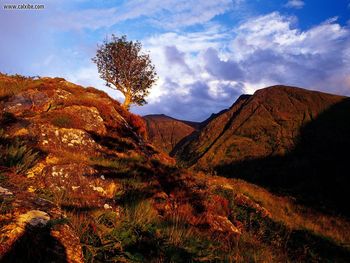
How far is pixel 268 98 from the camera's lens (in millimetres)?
97750

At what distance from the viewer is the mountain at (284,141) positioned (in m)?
59.3

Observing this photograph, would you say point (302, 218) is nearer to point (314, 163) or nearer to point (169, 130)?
point (314, 163)

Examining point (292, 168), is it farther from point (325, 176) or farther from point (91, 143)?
point (91, 143)

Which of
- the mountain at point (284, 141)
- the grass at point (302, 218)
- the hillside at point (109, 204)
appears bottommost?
the grass at point (302, 218)

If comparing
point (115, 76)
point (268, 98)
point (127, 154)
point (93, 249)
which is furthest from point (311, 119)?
point (93, 249)

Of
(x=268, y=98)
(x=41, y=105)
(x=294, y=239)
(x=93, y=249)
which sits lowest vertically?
(x=294, y=239)

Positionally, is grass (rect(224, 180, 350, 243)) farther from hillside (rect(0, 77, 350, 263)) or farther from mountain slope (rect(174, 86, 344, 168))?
mountain slope (rect(174, 86, 344, 168))

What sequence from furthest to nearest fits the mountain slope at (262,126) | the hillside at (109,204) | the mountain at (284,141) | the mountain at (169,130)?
1. the mountain at (169,130)
2. the mountain slope at (262,126)
3. the mountain at (284,141)
4. the hillside at (109,204)

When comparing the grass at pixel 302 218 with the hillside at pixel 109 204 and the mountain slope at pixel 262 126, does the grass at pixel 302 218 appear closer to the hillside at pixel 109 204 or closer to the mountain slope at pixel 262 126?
the hillside at pixel 109 204

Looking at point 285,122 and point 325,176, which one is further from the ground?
point 285,122

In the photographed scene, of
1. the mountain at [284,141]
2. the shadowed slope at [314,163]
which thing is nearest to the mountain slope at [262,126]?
the mountain at [284,141]

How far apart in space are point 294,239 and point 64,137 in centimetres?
948

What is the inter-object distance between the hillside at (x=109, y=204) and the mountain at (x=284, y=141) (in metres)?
32.7

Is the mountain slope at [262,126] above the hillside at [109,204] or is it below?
above
